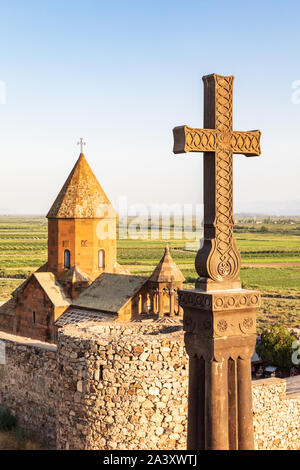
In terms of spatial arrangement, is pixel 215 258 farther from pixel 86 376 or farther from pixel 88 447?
pixel 88 447

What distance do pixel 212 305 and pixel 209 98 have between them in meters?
1.77

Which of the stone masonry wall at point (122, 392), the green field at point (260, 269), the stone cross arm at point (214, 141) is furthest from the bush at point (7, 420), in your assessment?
the green field at point (260, 269)

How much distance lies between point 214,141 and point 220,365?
6.19ft

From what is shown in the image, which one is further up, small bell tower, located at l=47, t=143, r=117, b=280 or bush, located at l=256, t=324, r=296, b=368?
→ small bell tower, located at l=47, t=143, r=117, b=280

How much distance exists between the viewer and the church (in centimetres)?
1612

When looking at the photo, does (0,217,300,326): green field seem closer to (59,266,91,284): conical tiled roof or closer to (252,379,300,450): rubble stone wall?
(59,266,91,284): conical tiled roof

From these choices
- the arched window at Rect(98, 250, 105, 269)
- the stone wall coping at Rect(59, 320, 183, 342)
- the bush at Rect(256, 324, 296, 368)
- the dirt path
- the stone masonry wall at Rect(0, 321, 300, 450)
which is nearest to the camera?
the stone masonry wall at Rect(0, 321, 300, 450)

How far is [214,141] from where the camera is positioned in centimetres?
483

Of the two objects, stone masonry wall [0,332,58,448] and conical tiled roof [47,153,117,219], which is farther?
conical tiled roof [47,153,117,219]

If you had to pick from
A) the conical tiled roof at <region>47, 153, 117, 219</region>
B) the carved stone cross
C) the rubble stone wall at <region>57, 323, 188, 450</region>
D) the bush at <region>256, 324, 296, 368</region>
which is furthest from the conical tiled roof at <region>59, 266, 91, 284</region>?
the carved stone cross

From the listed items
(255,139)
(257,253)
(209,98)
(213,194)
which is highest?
(209,98)

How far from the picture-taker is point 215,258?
15.3ft

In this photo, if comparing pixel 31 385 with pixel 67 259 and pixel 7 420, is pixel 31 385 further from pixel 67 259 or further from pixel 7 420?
pixel 67 259
